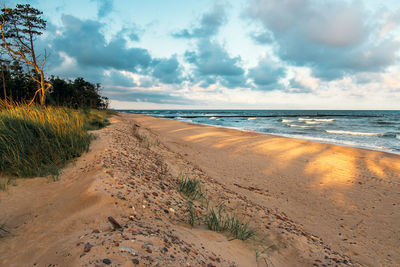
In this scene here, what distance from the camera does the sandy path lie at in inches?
151

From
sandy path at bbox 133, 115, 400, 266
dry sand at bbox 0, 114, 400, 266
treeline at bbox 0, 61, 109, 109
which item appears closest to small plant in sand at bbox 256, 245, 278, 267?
dry sand at bbox 0, 114, 400, 266

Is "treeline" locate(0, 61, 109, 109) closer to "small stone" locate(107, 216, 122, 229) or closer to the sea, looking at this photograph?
"small stone" locate(107, 216, 122, 229)

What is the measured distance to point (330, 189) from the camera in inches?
251

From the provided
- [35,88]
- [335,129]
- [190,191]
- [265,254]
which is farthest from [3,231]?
[335,129]

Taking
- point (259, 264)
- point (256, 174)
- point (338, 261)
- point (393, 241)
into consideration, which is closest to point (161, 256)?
point (259, 264)

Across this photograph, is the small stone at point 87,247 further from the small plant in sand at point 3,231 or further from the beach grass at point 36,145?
the beach grass at point 36,145

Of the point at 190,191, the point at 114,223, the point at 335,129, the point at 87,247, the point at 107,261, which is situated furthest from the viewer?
the point at 335,129

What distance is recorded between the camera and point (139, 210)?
2.64 metres

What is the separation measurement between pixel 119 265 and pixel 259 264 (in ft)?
5.30

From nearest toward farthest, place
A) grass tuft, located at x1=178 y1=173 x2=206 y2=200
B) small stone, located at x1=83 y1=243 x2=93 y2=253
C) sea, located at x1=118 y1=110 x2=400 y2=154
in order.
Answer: small stone, located at x1=83 y1=243 x2=93 y2=253 < grass tuft, located at x1=178 y1=173 x2=206 y2=200 < sea, located at x1=118 y1=110 x2=400 y2=154

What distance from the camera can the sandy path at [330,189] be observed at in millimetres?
3830

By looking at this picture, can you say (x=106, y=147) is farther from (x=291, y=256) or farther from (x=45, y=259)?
(x=291, y=256)

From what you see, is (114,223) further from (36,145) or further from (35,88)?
(35,88)

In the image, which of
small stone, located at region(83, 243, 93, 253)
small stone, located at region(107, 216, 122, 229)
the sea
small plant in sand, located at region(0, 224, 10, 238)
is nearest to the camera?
small stone, located at region(83, 243, 93, 253)
